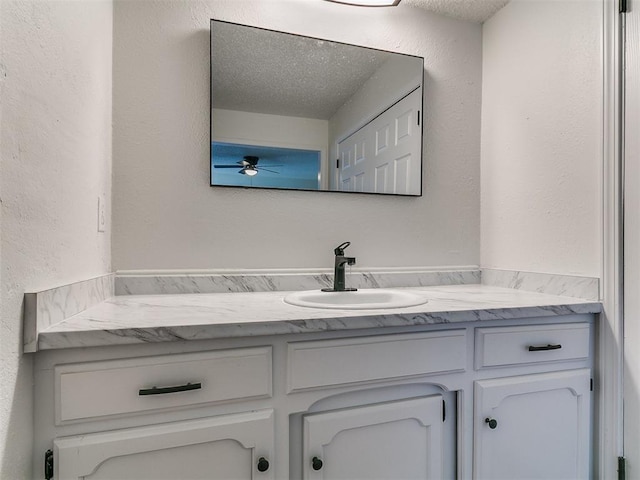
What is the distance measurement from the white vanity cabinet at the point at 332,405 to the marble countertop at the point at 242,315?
0.04 meters

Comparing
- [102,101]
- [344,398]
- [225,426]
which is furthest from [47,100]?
[344,398]

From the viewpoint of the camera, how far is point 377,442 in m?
1.03

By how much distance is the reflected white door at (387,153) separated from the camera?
1.58 metres

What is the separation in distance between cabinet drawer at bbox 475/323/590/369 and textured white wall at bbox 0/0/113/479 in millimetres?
1126

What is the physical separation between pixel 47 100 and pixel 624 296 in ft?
5.51

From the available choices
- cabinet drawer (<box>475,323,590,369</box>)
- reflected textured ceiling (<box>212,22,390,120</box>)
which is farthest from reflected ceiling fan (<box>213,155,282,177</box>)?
cabinet drawer (<box>475,323,590,369</box>)

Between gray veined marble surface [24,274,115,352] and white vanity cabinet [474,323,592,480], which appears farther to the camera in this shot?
white vanity cabinet [474,323,592,480]

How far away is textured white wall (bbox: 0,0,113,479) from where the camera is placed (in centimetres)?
68

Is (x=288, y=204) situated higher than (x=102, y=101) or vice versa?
(x=102, y=101)

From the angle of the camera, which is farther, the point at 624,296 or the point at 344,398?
the point at 624,296

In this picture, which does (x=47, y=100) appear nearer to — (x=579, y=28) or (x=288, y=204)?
(x=288, y=204)

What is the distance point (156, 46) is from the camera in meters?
1.39

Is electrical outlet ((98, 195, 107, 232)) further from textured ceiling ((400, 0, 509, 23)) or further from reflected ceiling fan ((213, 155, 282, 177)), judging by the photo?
textured ceiling ((400, 0, 509, 23))

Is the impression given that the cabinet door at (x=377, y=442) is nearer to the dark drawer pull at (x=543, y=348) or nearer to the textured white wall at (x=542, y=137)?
the dark drawer pull at (x=543, y=348)
